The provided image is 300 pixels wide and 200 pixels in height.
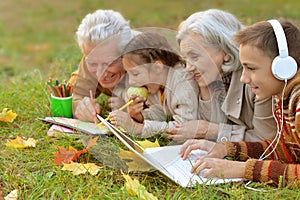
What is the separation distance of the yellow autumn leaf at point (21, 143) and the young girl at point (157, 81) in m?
0.46

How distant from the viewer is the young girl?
2824mm

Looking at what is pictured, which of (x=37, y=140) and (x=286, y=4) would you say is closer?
(x=37, y=140)

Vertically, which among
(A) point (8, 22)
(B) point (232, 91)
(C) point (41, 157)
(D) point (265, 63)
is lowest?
(A) point (8, 22)

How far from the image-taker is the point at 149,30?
2.88m

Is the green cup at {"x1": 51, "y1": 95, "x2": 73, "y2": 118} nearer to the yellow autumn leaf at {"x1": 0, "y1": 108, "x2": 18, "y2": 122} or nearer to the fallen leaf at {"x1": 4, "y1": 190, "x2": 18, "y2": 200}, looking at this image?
the yellow autumn leaf at {"x1": 0, "y1": 108, "x2": 18, "y2": 122}

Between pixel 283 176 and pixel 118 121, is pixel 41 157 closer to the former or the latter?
pixel 118 121

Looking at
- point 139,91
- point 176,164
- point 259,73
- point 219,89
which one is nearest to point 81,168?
point 176,164

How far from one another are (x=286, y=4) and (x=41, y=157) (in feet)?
14.9

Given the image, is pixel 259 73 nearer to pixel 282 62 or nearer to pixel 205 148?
pixel 282 62

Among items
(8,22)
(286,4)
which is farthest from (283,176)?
(8,22)

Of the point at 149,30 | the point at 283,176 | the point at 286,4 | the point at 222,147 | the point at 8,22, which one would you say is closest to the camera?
the point at 283,176

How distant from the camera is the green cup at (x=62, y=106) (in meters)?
3.24

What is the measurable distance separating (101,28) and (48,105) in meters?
0.68

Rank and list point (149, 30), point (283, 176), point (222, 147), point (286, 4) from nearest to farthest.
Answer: point (283, 176) → point (222, 147) → point (149, 30) → point (286, 4)
